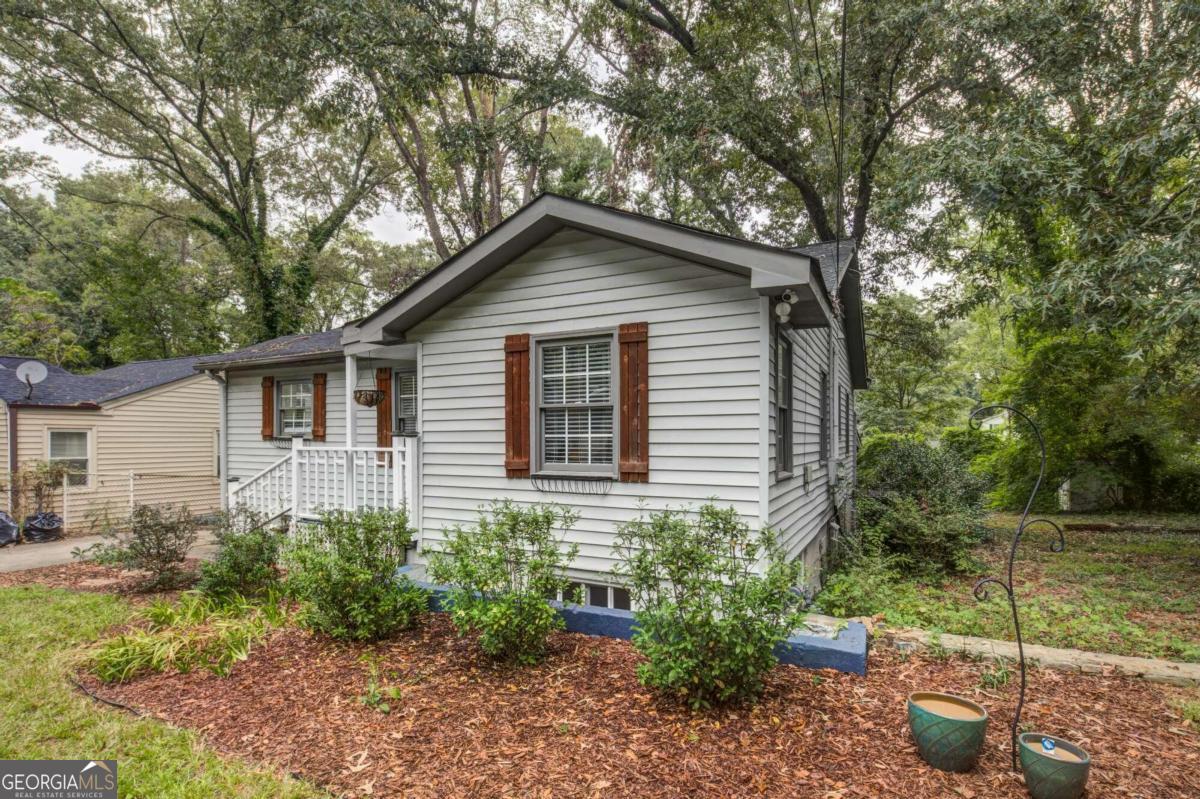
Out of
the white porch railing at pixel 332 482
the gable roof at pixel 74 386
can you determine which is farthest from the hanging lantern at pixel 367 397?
the gable roof at pixel 74 386

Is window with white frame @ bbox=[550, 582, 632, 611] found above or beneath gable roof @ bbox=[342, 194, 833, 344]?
beneath

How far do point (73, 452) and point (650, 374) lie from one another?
13844 millimetres

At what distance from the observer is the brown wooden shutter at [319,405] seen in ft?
32.7

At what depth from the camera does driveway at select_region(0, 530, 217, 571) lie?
8680 mm

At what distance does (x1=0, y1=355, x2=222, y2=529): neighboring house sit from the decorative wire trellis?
10.6m

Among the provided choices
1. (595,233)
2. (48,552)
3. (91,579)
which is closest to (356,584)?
(595,233)

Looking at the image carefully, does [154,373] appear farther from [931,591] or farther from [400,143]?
[931,591]

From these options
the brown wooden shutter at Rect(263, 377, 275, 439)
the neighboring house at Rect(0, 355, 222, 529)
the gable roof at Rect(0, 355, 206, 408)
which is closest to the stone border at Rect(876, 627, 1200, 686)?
the brown wooden shutter at Rect(263, 377, 275, 439)

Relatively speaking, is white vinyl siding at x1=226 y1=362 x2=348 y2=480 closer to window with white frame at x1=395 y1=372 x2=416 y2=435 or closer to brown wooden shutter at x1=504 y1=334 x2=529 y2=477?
window with white frame at x1=395 y1=372 x2=416 y2=435

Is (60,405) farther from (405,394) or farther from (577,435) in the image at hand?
(577,435)

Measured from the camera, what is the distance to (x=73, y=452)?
1236cm

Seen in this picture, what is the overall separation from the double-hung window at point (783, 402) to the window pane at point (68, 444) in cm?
1465

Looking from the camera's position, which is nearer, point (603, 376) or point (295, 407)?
point (603, 376)

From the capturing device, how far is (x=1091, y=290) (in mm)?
6512
